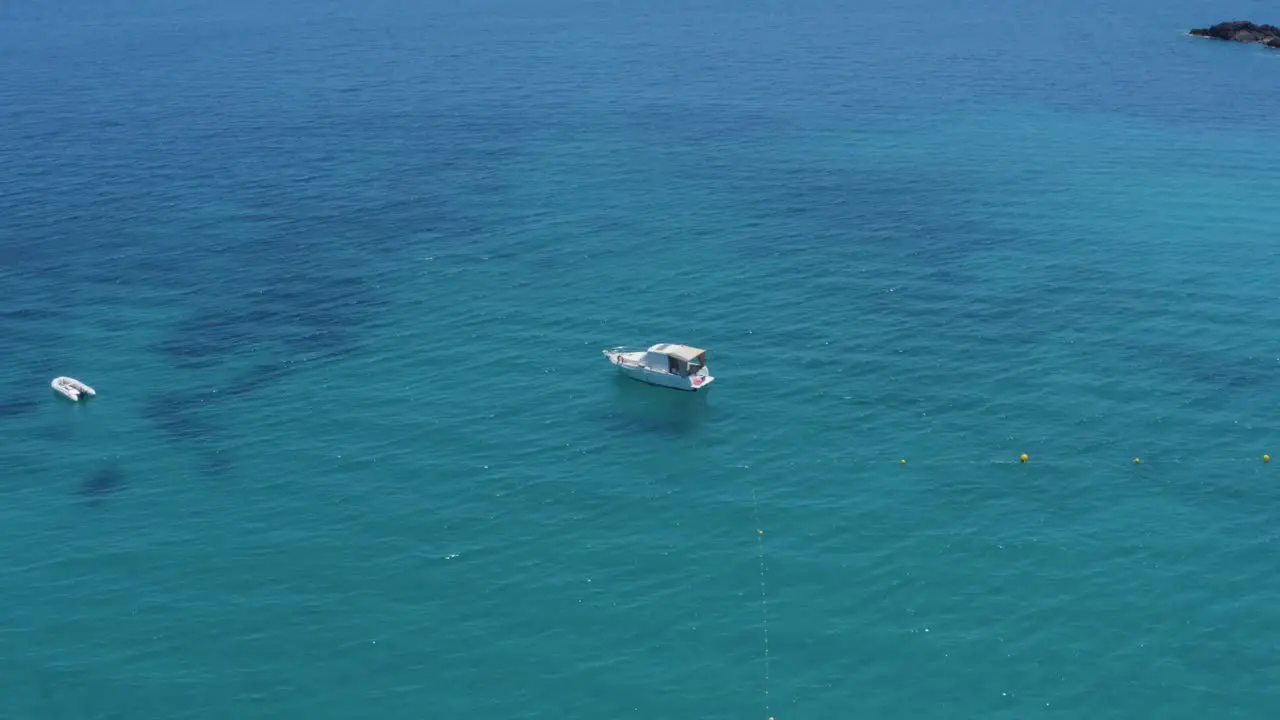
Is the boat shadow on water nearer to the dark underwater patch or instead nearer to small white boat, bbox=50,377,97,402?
the dark underwater patch

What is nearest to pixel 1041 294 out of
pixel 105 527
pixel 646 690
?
pixel 646 690

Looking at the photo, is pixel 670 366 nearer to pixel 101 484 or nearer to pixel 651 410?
pixel 651 410

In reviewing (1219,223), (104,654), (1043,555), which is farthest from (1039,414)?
(104,654)

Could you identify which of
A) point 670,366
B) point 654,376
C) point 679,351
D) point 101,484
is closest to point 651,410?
point 654,376

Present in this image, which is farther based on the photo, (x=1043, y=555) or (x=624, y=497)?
(x=624, y=497)

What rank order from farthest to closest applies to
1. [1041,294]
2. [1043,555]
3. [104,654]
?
[1041,294] → [1043,555] → [104,654]

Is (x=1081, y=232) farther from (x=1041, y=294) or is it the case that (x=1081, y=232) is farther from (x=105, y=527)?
(x=105, y=527)

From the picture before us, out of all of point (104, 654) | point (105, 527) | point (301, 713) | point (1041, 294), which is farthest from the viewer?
point (1041, 294)
